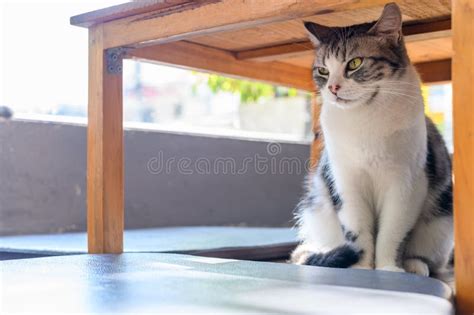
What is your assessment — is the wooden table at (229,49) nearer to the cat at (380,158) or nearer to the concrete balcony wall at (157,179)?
the cat at (380,158)

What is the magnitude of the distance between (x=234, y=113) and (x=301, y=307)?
424cm

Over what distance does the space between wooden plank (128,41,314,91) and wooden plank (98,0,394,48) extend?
114mm

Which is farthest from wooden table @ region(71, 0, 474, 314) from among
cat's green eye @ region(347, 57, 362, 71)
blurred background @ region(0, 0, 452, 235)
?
blurred background @ region(0, 0, 452, 235)

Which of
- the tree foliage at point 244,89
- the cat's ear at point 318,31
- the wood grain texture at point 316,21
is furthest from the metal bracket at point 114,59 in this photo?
the tree foliage at point 244,89

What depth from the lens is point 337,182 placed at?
4.58ft

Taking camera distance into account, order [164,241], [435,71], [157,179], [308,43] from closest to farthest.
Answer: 1. [308,43]
2. [164,241]
3. [435,71]
4. [157,179]

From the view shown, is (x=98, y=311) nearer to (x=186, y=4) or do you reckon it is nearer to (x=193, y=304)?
(x=193, y=304)

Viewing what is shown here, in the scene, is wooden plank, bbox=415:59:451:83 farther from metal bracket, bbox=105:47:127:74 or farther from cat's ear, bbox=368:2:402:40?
metal bracket, bbox=105:47:127:74

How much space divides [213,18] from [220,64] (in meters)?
0.59

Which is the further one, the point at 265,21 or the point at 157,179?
the point at 157,179

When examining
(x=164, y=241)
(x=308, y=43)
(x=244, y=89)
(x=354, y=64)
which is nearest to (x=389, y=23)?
Answer: (x=354, y=64)

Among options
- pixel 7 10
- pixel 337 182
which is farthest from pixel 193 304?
pixel 7 10

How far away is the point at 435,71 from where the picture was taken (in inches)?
82.0

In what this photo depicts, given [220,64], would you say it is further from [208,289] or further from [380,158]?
[208,289]
